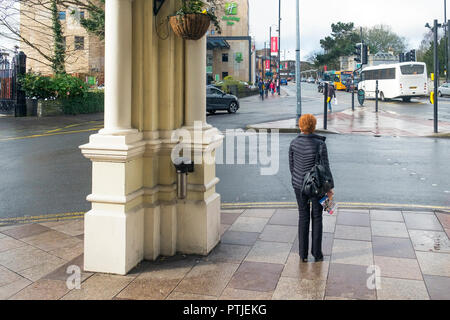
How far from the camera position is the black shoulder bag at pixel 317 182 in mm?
4742

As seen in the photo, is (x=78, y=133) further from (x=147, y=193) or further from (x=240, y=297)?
(x=240, y=297)

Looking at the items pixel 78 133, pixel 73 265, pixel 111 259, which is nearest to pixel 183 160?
pixel 111 259

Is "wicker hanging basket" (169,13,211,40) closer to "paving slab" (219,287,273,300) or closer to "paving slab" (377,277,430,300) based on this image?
"paving slab" (219,287,273,300)

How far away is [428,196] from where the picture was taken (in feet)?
26.9

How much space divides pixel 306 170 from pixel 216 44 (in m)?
56.6

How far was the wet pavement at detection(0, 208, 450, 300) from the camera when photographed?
4.23 m

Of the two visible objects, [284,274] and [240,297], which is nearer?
[240,297]

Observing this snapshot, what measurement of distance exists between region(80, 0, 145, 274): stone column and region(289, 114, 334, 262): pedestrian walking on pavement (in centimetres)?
165

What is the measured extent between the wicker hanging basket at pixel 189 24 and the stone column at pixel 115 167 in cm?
47

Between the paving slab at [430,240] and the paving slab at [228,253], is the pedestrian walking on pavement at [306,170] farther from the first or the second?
the paving slab at [430,240]

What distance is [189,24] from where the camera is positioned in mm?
4922

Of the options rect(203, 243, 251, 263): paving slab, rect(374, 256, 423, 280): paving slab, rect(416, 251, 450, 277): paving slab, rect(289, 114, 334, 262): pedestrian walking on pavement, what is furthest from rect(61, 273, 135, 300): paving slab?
rect(416, 251, 450, 277): paving slab

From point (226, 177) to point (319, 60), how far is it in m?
93.6

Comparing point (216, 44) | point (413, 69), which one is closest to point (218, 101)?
point (413, 69)
